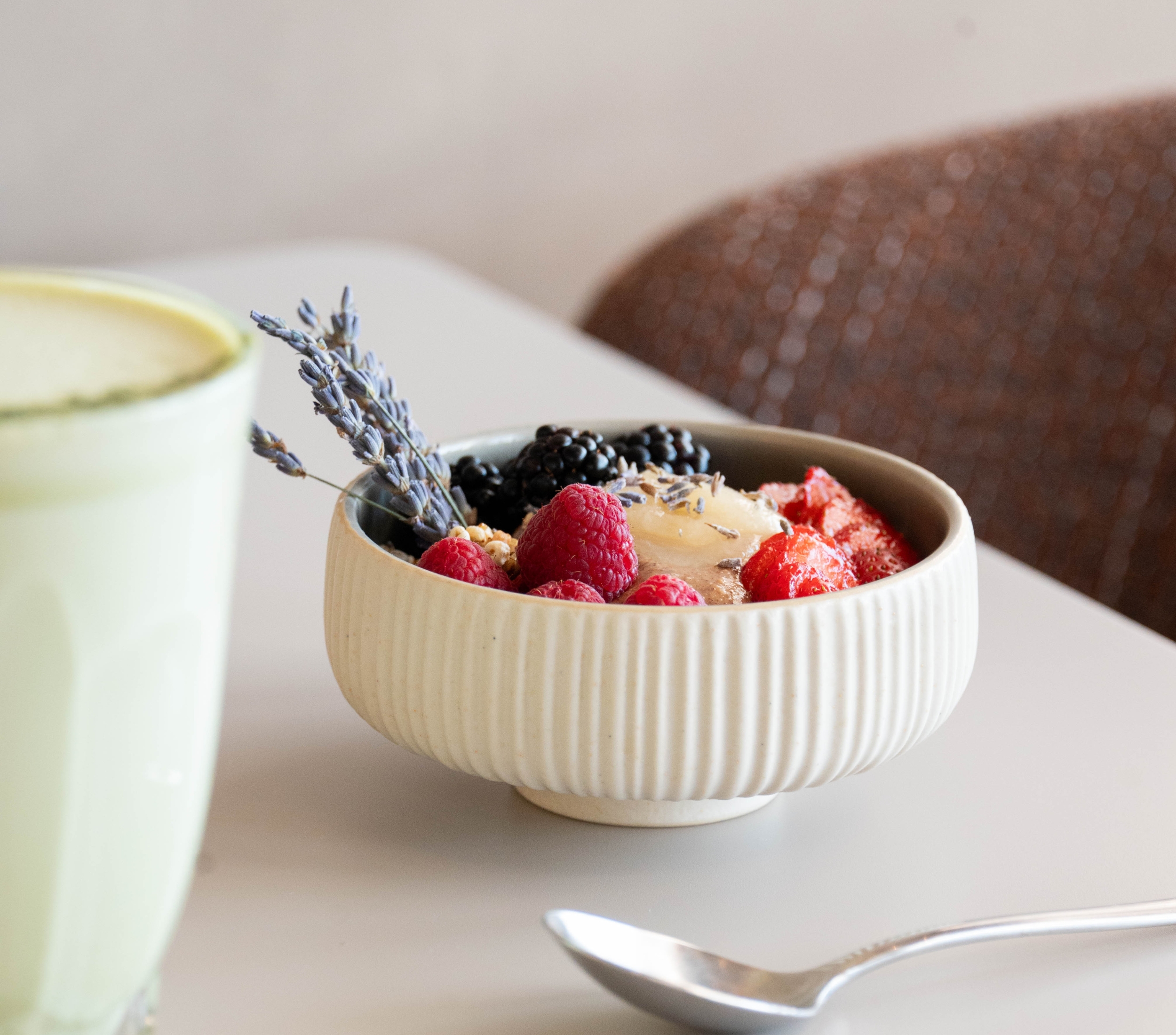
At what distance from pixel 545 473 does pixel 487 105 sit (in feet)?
5.32

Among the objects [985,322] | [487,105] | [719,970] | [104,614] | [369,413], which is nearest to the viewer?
[104,614]

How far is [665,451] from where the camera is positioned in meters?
0.58

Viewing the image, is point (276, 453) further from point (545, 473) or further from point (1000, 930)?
point (1000, 930)

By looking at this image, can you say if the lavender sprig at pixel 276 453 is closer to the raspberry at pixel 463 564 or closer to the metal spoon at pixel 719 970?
the raspberry at pixel 463 564

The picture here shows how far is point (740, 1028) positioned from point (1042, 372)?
1.18m

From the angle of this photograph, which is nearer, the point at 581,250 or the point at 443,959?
the point at 443,959

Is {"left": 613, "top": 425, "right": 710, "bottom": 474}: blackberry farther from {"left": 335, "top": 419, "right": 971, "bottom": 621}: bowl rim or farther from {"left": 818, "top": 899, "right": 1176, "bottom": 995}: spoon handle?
{"left": 818, "top": 899, "right": 1176, "bottom": 995}: spoon handle

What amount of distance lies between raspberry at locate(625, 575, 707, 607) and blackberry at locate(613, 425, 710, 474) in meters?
0.12

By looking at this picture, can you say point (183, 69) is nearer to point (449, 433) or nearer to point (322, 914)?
point (449, 433)

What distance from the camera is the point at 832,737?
0.45 metres

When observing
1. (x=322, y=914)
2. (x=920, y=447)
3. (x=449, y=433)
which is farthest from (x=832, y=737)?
(x=920, y=447)

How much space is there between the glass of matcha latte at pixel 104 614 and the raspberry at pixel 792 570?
216 millimetres

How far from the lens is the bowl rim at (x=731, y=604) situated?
430mm

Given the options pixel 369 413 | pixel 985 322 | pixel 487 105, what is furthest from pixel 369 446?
pixel 487 105
